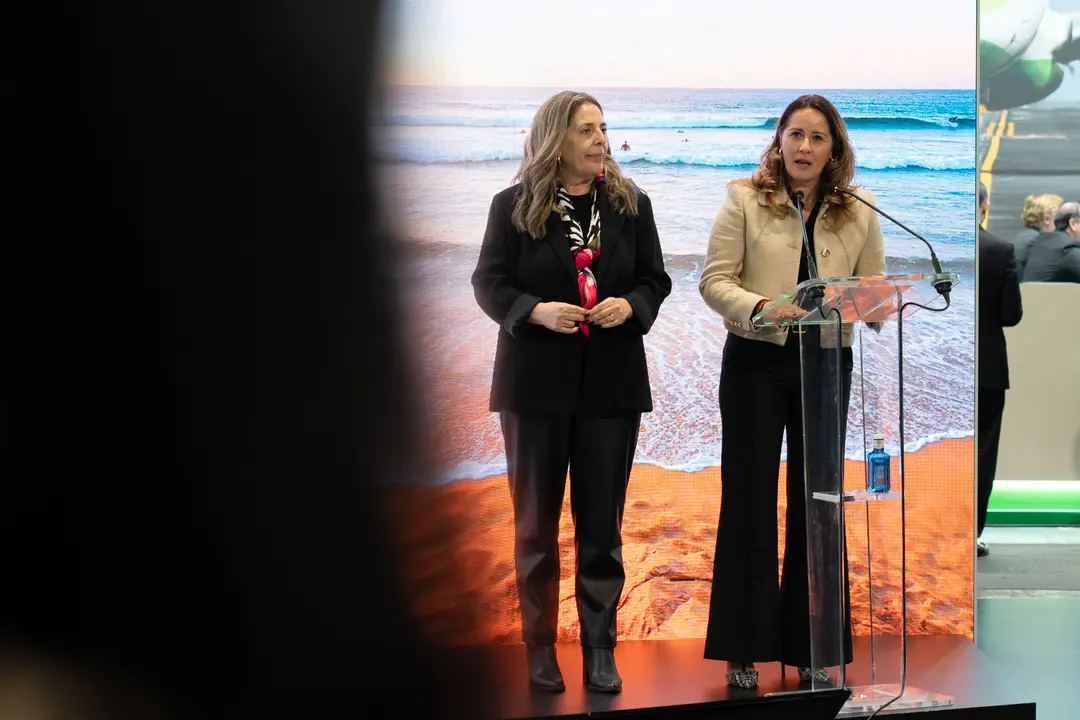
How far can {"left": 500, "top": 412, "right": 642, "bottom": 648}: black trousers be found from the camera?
10.3 feet

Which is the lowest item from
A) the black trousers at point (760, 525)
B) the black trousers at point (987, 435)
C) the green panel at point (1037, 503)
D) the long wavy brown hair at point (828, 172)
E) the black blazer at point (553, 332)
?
the green panel at point (1037, 503)

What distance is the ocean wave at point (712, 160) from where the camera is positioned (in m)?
3.64

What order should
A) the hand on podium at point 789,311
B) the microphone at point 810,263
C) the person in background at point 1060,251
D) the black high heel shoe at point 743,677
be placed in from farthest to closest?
the person in background at point 1060,251, the black high heel shoe at point 743,677, the hand on podium at point 789,311, the microphone at point 810,263

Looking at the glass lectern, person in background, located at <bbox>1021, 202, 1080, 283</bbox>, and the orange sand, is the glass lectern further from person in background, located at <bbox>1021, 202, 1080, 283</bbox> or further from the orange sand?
person in background, located at <bbox>1021, 202, 1080, 283</bbox>

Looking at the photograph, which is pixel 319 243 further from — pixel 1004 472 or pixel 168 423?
pixel 1004 472

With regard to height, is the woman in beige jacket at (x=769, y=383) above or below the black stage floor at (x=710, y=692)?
above

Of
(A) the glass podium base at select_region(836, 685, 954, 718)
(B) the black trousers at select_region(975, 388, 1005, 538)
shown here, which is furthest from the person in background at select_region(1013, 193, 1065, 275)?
(A) the glass podium base at select_region(836, 685, 954, 718)

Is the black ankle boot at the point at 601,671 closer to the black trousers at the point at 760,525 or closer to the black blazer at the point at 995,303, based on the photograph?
the black trousers at the point at 760,525

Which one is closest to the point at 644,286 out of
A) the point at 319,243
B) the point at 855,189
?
the point at 855,189

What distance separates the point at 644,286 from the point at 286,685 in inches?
55.9

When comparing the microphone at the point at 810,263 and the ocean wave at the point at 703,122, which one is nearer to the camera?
the microphone at the point at 810,263

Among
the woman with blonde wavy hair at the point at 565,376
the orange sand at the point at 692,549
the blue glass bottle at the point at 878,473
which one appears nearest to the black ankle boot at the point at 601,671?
the woman with blonde wavy hair at the point at 565,376

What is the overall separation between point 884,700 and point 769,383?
0.86 m

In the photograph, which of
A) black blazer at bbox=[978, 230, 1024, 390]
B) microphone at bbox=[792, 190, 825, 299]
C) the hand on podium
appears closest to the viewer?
microphone at bbox=[792, 190, 825, 299]
